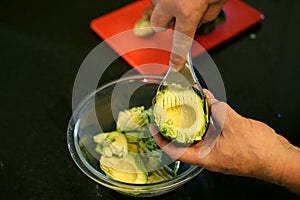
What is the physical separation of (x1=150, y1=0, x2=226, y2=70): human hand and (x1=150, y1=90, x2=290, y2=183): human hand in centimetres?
14

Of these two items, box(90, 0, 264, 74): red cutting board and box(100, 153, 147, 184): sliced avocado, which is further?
box(90, 0, 264, 74): red cutting board

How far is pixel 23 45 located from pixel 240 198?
768 millimetres

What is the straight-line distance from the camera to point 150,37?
118 centimetres

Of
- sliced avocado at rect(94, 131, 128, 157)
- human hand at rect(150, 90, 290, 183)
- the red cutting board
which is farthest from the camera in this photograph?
the red cutting board

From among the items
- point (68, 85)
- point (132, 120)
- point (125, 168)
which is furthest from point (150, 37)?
point (125, 168)

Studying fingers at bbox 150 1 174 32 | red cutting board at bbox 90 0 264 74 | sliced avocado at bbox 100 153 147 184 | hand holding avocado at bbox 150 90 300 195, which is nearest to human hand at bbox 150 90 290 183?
hand holding avocado at bbox 150 90 300 195

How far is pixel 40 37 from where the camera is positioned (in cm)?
122

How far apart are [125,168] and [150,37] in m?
0.50

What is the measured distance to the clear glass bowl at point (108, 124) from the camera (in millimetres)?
772

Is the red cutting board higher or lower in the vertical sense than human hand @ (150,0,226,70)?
lower

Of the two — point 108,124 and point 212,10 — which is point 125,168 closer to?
point 108,124

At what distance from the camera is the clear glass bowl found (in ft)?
2.53

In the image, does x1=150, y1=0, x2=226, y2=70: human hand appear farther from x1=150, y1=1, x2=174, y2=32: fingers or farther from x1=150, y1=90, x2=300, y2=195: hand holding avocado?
x1=150, y1=90, x2=300, y2=195: hand holding avocado

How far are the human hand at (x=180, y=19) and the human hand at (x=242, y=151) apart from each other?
0.46 ft
